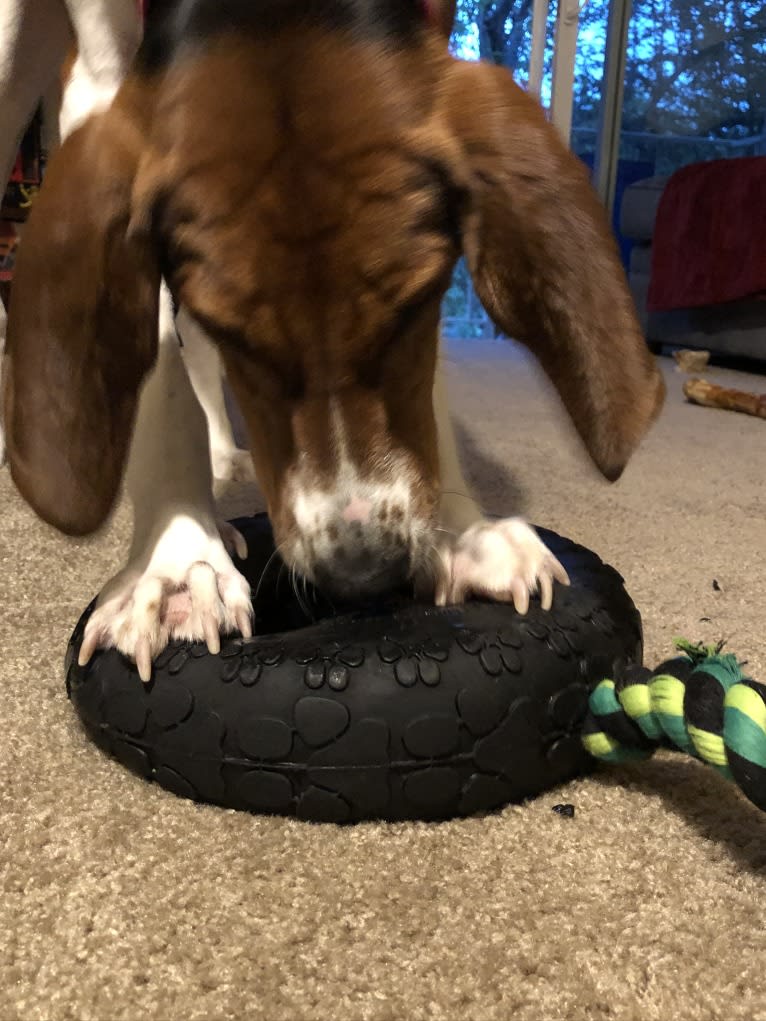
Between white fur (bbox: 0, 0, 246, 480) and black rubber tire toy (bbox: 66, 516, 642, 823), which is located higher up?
white fur (bbox: 0, 0, 246, 480)

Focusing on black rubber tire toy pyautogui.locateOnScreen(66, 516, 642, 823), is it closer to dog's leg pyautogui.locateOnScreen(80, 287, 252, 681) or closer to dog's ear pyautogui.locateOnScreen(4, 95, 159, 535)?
dog's leg pyautogui.locateOnScreen(80, 287, 252, 681)

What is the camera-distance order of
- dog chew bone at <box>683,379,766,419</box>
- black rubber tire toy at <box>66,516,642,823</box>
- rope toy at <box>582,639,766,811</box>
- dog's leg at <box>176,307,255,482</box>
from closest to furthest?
1. rope toy at <box>582,639,766,811</box>
2. black rubber tire toy at <box>66,516,642,823</box>
3. dog's leg at <box>176,307,255,482</box>
4. dog chew bone at <box>683,379,766,419</box>

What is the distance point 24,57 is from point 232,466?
84 centimetres

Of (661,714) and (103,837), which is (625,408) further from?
(103,837)

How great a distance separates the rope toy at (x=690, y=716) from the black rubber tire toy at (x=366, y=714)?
1.5 inches

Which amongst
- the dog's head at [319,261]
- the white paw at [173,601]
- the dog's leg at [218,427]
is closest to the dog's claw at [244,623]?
the white paw at [173,601]

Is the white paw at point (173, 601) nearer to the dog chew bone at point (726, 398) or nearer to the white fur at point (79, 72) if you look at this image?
the white fur at point (79, 72)

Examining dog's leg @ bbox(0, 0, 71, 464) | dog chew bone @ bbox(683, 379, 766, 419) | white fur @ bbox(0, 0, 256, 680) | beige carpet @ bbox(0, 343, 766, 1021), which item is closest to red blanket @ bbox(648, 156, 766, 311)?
dog chew bone @ bbox(683, 379, 766, 419)

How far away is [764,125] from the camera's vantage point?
635 centimetres

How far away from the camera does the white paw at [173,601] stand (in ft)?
3.66

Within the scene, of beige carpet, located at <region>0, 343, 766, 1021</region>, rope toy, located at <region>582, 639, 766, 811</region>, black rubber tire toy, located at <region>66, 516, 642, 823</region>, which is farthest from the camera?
black rubber tire toy, located at <region>66, 516, 642, 823</region>

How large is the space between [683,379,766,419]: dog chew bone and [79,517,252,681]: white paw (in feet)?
8.03

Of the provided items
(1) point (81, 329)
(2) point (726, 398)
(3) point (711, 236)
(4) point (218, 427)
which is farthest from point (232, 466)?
(3) point (711, 236)

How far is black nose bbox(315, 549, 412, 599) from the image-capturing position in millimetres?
1075
